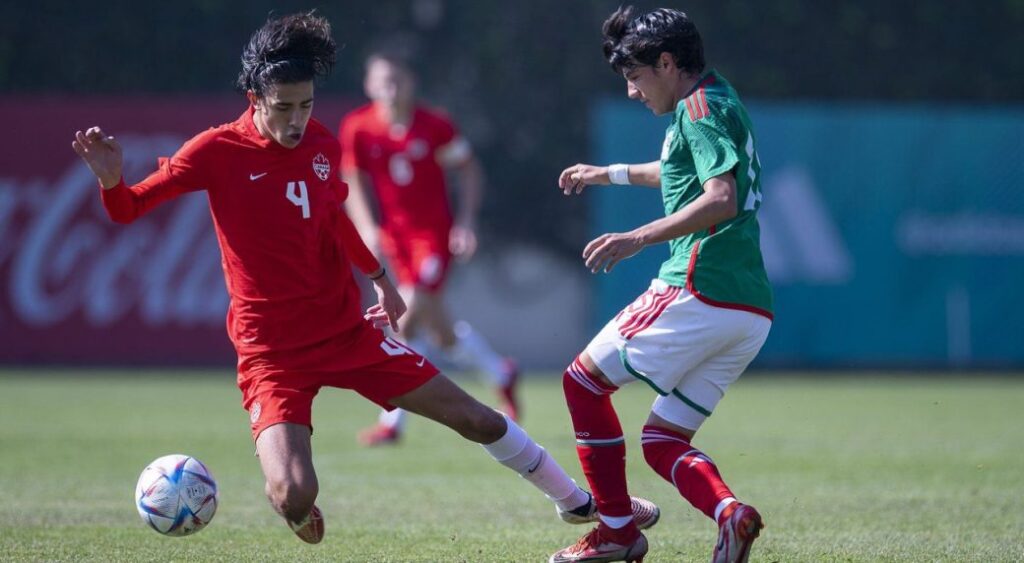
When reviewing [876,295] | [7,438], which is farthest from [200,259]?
[876,295]

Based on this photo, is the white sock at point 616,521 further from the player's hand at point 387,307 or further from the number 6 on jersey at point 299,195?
the number 6 on jersey at point 299,195

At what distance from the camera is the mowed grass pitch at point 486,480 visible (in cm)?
529

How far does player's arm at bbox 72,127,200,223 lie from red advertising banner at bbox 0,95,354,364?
9.81 meters

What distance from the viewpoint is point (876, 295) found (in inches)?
590

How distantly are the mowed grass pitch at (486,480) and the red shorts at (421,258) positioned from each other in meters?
1.06

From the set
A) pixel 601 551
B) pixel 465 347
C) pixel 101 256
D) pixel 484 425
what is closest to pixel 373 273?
pixel 484 425

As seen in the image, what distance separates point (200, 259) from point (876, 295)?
7.17 m

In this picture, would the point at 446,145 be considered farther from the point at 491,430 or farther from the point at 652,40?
the point at 652,40

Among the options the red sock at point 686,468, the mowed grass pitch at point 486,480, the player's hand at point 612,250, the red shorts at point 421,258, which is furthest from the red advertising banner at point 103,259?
the player's hand at point 612,250

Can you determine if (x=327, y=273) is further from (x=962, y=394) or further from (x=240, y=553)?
(x=962, y=394)

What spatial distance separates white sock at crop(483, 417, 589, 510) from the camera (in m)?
5.09

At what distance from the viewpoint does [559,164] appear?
54.4ft

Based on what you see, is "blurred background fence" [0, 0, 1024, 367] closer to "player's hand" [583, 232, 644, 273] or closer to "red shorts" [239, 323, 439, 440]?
"red shorts" [239, 323, 439, 440]

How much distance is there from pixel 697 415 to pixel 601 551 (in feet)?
1.88
